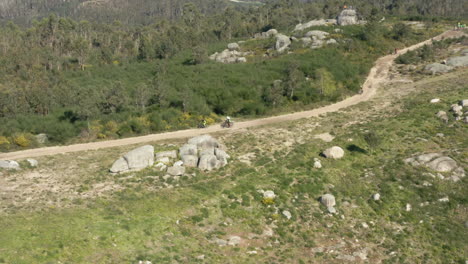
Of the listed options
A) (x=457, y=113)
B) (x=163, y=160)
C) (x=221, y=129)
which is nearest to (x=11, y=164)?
(x=163, y=160)

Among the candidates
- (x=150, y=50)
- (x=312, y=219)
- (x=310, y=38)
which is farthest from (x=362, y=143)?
(x=150, y=50)

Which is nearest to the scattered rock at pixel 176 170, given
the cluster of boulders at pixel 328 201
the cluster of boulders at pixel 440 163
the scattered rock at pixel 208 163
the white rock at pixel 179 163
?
the white rock at pixel 179 163

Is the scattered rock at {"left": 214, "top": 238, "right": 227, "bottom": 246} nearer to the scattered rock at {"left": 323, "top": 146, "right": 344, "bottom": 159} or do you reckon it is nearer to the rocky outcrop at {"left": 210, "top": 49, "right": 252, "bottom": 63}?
the scattered rock at {"left": 323, "top": 146, "right": 344, "bottom": 159}

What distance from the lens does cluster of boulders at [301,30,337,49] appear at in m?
94.2

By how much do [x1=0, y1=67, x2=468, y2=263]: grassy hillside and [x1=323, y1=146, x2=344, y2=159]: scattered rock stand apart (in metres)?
0.94

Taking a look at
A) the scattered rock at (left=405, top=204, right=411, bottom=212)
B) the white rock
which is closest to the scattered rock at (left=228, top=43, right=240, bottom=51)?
the white rock

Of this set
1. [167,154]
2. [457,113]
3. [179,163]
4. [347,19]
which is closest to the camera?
[179,163]

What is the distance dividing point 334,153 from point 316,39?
223 feet

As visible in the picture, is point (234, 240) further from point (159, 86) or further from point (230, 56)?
point (230, 56)

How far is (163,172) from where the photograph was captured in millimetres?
34562

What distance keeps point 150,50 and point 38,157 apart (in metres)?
83.1

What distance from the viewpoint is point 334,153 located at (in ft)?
130

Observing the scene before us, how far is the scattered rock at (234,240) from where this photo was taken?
26311 mm

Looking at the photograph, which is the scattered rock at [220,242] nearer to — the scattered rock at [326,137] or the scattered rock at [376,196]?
the scattered rock at [376,196]
